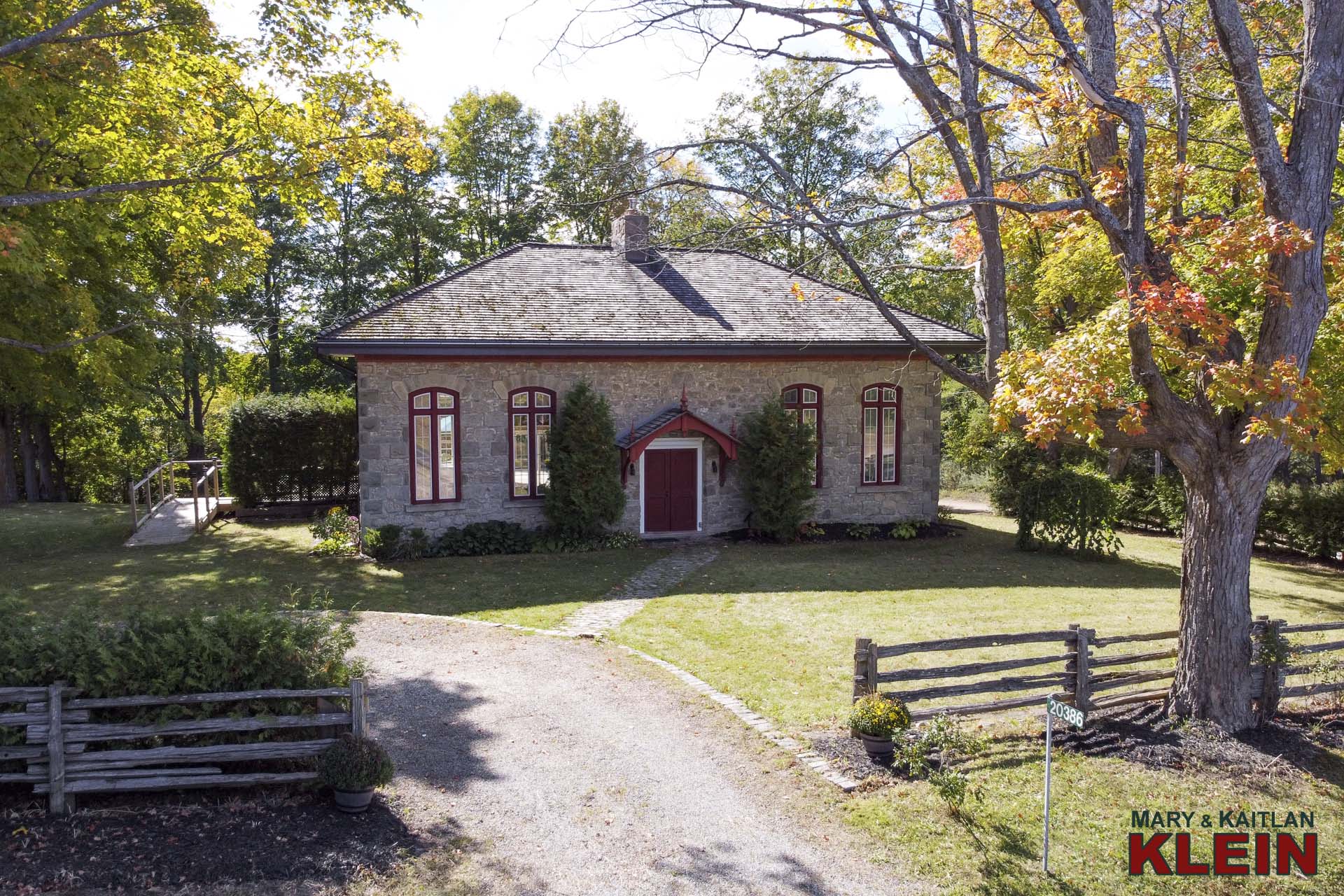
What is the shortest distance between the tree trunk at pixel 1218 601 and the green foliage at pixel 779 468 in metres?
9.78

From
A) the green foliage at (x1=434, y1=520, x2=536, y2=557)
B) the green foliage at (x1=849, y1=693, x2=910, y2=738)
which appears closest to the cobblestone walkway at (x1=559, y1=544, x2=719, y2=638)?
the green foliage at (x1=434, y1=520, x2=536, y2=557)

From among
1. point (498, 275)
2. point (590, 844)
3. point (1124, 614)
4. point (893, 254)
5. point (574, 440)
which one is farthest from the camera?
point (498, 275)

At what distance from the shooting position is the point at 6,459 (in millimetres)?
24594

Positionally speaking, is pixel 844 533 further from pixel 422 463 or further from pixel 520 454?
pixel 422 463

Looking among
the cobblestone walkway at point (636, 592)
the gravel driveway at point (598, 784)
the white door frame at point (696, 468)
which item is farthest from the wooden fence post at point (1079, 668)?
the white door frame at point (696, 468)

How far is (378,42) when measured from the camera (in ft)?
46.6

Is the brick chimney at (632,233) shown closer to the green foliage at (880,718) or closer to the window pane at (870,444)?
the window pane at (870,444)

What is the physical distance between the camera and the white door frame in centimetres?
1825

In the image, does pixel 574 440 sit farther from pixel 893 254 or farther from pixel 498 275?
pixel 893 254

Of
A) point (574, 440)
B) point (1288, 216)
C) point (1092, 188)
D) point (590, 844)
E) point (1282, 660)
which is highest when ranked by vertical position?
point (1092, 188)

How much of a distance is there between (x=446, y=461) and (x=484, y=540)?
1803 millimetres

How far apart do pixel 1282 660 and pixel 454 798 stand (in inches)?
326

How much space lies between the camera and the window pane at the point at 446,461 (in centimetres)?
1689

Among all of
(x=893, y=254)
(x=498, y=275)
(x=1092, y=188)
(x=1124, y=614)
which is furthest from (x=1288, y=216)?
(x=498, y=275)
